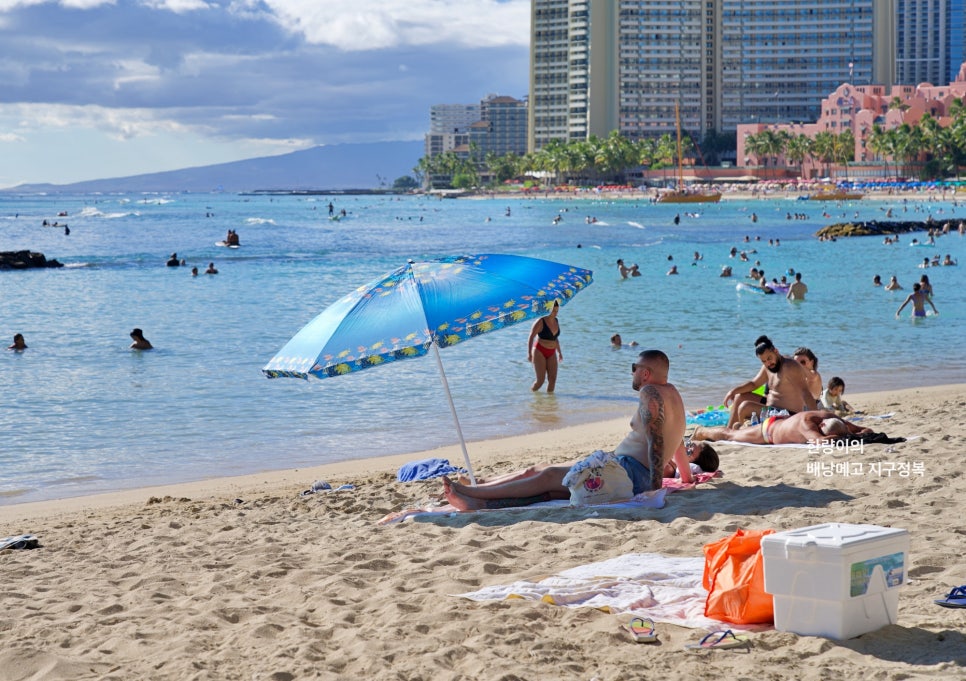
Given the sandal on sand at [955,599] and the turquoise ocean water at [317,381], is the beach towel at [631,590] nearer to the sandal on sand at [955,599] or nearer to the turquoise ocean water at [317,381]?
the sandal on sand at [955,599]

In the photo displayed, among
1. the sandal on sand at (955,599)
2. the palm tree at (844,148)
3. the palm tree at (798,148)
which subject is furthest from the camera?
the palm tree at (798,148)

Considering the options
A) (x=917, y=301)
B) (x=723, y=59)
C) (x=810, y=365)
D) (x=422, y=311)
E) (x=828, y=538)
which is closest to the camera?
(x=828, y=538)

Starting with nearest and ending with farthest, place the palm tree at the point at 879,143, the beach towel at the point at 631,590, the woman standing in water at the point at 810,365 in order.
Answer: the beach towel at the point at 631,590, the woman standing in water at the point at 810,365, the palm tree at the point at 879,143

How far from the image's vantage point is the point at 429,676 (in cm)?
471

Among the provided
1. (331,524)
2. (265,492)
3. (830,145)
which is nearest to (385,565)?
(331,524)

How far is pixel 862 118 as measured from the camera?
148875 mm

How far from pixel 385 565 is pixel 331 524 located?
152cm

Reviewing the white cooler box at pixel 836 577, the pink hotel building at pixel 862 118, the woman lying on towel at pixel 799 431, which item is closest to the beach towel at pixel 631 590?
the white cooler box at pixel 836 577

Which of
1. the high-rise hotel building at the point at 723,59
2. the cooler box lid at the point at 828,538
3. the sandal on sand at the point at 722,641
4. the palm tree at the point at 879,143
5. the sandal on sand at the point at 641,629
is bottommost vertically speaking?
the sandal on sand at the point at 641,629

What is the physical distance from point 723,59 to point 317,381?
180262mm

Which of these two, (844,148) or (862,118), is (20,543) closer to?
(844,148)

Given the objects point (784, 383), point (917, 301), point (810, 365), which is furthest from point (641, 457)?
point (917, 301)

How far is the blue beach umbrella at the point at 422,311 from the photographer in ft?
25.4

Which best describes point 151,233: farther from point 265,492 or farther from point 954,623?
point 954,623
